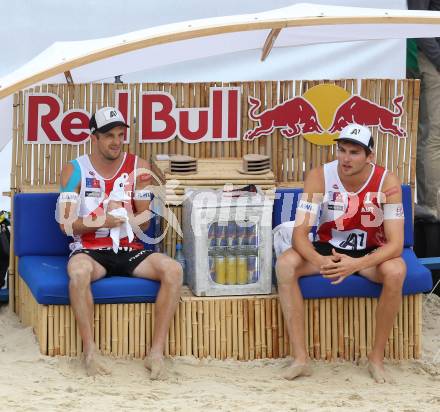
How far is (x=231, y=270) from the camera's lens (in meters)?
6.40

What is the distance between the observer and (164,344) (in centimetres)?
620

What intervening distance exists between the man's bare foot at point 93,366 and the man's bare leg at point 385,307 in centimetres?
140

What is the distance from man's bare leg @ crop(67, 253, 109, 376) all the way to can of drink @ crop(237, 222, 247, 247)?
863 mm

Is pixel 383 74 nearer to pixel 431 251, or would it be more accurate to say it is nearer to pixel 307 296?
pixel 431 251

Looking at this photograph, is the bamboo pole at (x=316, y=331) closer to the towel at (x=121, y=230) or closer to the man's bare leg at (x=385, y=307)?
the man's bare leg at (x=385, y=307)

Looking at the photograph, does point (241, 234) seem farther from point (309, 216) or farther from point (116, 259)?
point (116, 259)

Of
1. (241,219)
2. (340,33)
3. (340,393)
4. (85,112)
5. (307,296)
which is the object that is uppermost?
(340,33)

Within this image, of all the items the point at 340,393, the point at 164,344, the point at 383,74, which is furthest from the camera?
the point at 383,74

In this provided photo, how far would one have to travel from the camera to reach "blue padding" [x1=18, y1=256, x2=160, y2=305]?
19.8ft

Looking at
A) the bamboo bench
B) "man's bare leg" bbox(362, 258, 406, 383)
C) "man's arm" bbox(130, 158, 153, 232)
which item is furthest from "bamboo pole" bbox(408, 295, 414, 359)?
"man's arm" bbox(130, 158, 153, 232)

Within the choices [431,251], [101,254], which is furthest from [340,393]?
[431,251]

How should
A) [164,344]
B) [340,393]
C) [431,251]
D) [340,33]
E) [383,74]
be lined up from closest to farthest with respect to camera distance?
[340,393], [164,344], [340,33], [431,251], [383,74]

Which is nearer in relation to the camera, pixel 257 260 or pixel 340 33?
pixel 257 260

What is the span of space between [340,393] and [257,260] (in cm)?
97
